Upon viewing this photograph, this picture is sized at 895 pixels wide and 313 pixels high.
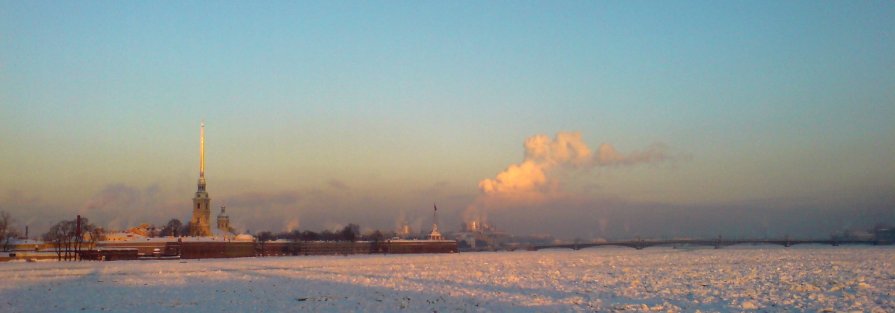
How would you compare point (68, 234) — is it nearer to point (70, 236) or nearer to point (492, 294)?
point (70, 236)

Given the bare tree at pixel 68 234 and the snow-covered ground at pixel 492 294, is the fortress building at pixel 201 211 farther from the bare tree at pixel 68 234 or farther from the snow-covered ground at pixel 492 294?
the snow-covered ground at pixel 492 294

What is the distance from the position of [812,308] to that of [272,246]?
516 ft

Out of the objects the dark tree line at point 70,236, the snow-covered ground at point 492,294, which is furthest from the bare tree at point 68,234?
the snow-covered ground at point 492,294

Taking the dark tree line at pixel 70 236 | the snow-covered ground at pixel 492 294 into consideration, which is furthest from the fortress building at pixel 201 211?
the snow-covered ground at pixel 492 294

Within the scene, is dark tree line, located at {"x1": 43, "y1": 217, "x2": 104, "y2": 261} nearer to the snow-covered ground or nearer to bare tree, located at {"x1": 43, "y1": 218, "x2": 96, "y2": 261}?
bare tree, located at {"x1": 43, "y1": 218, "x2": 96, "y2": 261}

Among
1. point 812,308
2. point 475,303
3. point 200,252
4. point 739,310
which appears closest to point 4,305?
point 475,303

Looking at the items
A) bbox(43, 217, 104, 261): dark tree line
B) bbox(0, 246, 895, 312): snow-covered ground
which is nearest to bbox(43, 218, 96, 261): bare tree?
bbox(43, 217, 104, 261): dark tree line

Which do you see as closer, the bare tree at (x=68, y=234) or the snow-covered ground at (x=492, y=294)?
the snow-covered ground at (x=492, y=294)

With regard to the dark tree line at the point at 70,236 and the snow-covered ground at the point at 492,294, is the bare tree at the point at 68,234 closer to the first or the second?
the dark tree line at the point at 70,236

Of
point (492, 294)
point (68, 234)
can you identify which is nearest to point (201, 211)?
point (68, 234)

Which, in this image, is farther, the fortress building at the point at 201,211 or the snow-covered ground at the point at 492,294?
the fortress building at the point at 201,211

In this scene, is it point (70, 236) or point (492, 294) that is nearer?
point (492, 294)

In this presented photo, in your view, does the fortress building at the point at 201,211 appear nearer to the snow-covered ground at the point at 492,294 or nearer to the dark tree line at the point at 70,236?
the dark tree line at the point at 70,236

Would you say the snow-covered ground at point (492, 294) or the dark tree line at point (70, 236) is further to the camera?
the dark tree line at point (70, 236)
